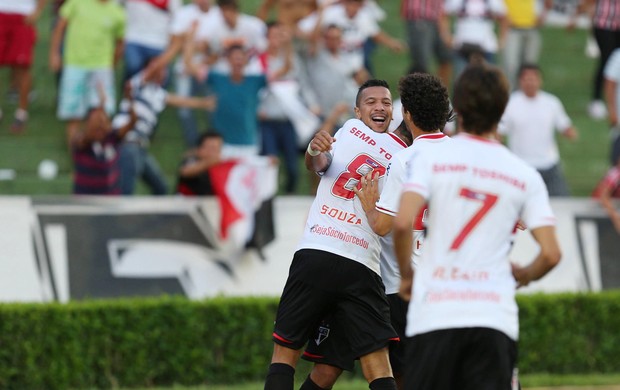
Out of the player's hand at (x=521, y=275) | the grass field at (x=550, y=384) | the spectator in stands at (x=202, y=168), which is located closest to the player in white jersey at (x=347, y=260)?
the player's hand at (x=521, y=275)

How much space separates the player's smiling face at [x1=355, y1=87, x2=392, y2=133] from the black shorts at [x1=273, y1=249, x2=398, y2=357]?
0.82 meters

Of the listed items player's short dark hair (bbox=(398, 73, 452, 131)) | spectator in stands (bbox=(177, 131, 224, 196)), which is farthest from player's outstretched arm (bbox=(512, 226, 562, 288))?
spectator in stands (bbox=(177, 131, 224, 196))

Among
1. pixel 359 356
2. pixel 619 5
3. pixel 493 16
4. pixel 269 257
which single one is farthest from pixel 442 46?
pixel 359 356

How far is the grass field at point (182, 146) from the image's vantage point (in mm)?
14805

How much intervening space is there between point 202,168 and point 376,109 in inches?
203

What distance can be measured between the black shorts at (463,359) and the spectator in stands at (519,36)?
1114 centimetres

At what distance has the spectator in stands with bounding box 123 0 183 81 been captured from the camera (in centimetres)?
1444

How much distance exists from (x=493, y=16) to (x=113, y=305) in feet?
22.4

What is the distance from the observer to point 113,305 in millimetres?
11414

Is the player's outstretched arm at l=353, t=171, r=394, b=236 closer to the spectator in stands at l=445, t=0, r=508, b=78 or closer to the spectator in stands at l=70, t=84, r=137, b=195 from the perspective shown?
the spectator in stands at l=70, t=84, r=137, b=195

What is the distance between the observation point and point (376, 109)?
24.6ft

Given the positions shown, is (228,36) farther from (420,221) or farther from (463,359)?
(463,359)

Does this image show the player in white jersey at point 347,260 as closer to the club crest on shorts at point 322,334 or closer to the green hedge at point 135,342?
the club crest on shorts at point 322,334

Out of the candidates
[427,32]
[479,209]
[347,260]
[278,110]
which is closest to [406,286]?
[479,209]
